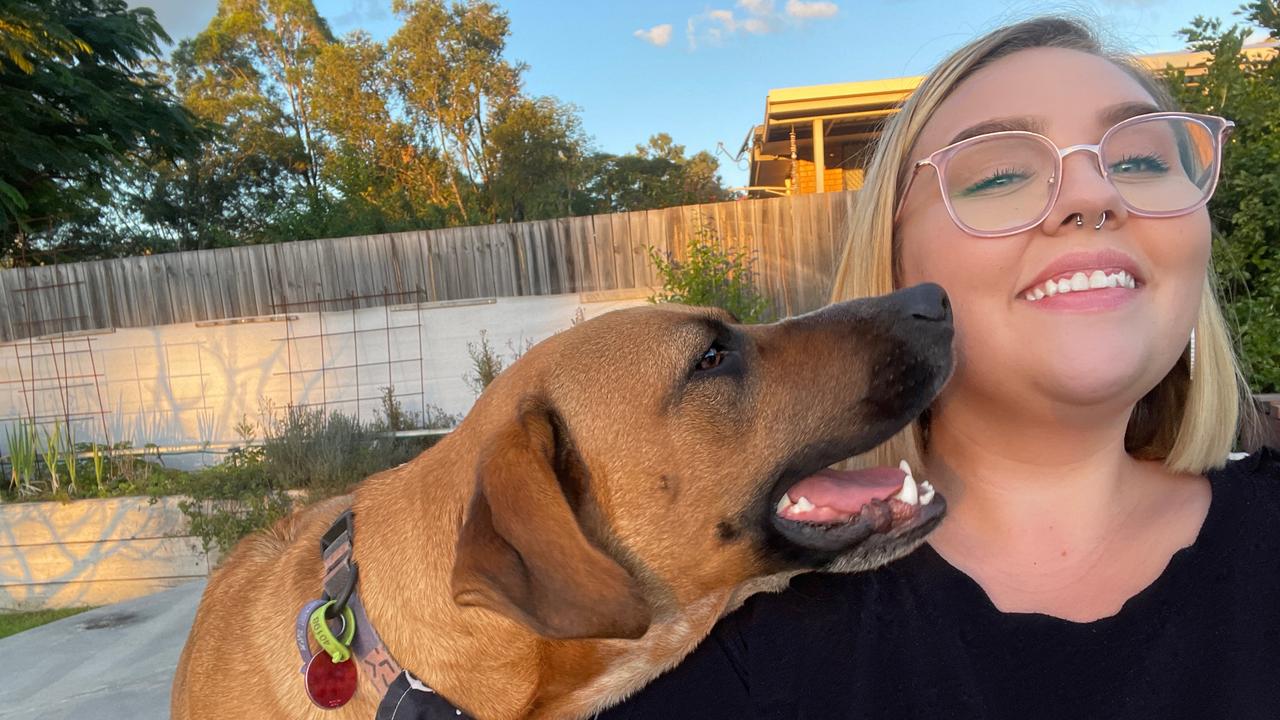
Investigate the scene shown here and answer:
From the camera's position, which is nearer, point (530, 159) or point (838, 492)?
point (838, 492)

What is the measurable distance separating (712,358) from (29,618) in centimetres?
740

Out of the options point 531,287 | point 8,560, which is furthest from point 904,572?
point 531,287

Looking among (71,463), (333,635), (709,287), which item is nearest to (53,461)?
(71,463)

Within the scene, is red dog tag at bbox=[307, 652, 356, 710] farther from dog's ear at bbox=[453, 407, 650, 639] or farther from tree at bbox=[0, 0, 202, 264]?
tree at bbox=[0, 0, 202, 264]

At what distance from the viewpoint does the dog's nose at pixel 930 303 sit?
5.18 feet

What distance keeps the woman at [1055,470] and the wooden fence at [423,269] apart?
291 inches

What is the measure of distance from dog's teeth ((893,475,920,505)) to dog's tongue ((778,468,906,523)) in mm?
37

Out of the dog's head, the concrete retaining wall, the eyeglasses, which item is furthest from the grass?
the eyeglasses

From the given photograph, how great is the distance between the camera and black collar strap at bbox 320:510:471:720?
156 cm

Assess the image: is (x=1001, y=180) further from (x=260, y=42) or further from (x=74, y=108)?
(x=260, y=42)

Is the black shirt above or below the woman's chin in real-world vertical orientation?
below

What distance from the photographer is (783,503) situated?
72.4 inches

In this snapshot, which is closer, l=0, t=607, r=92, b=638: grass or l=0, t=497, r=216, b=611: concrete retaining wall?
l=0, t=607, r=92, b=638: grass

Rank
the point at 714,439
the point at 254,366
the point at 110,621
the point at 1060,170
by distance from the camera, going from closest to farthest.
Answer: the point at 1060,170 < the point at 714,439 < the point at 110,621 < the point at 254,366
